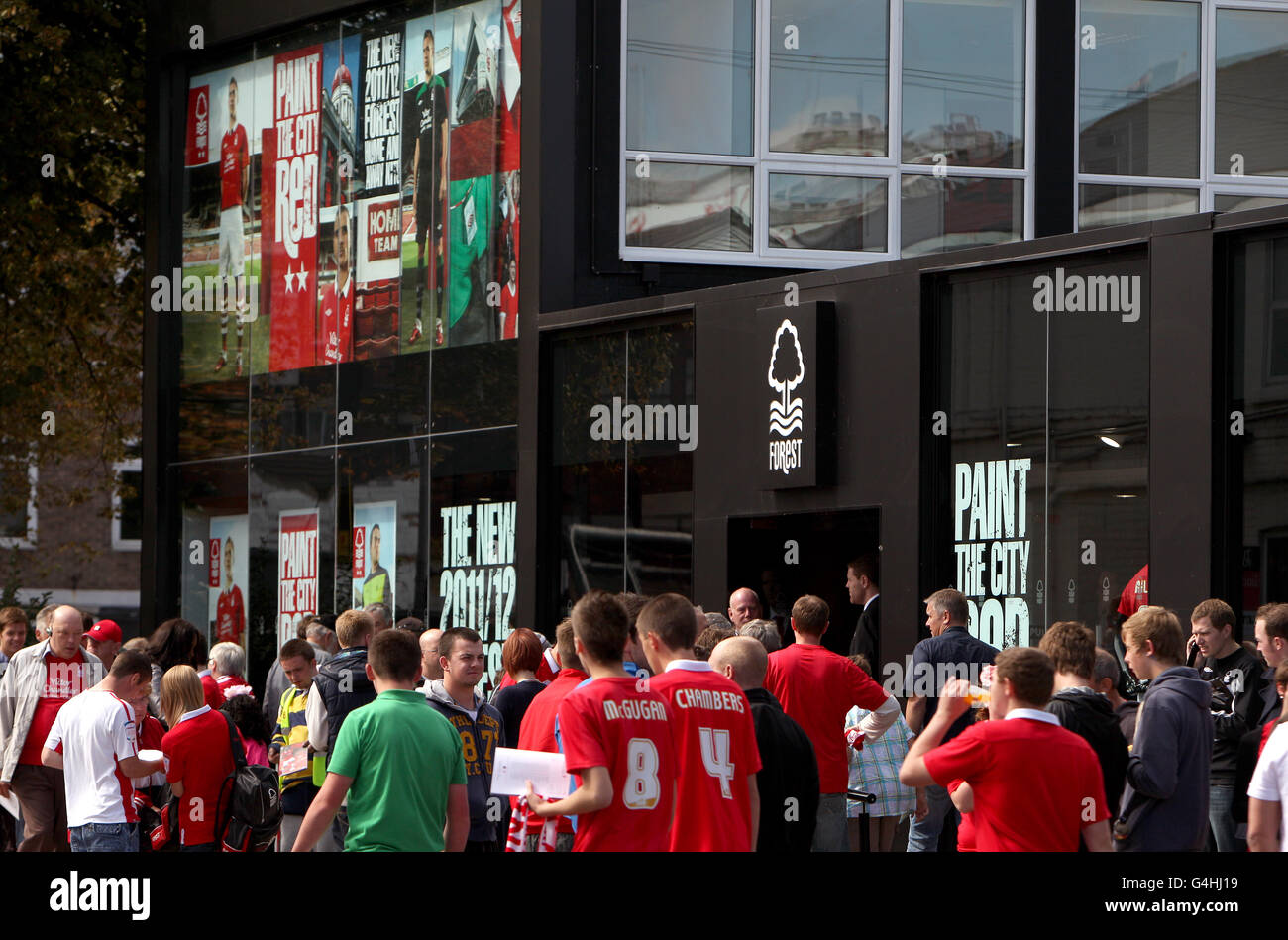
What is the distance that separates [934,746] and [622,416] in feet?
32.7

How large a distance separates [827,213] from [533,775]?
35.9 ft

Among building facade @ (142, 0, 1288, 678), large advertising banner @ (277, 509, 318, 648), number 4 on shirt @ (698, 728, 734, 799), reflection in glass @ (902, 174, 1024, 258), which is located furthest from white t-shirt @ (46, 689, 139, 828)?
large advertising banner @ (277, 509, 318, 648)

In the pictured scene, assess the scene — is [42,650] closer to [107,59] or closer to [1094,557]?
[1094,557]

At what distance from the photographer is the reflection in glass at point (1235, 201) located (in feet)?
57.1

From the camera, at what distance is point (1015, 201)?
56.7ft

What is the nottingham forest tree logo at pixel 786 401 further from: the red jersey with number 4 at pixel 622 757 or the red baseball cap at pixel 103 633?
the red jersey with number 4 at pixel 622 757

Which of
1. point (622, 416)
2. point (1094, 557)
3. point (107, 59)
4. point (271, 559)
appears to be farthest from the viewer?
point (107, 59)

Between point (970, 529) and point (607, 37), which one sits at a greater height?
point (607, 37)

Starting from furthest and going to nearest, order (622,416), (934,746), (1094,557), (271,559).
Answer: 1. (271,559)
2. (622,416)
3. (1094,557)
4. (934,746)

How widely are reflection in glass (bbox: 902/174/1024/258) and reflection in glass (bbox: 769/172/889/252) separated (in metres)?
0.27

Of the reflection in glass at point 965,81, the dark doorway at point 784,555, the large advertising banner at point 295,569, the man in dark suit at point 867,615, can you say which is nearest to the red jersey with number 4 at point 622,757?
the man in dark suit at point 867,615

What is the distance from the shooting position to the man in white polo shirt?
899 centimetres
